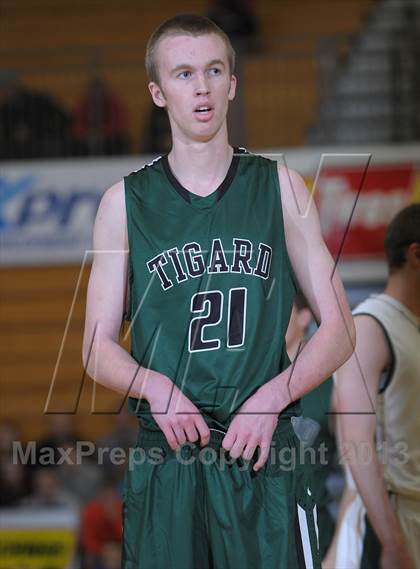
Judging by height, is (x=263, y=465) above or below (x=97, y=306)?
below

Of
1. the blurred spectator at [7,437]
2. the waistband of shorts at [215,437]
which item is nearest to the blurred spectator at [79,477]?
the blurred spectator at [7,437]

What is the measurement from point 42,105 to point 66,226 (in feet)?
4.51

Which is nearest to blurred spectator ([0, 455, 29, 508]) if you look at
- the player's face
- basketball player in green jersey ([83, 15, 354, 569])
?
basketball player in green jersey ([83, 15, 354, 569])

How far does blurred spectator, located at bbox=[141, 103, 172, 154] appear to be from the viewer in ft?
41.0

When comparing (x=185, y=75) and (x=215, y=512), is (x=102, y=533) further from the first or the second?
(x=185, y=75)

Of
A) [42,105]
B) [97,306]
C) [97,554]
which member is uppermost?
[42,105]

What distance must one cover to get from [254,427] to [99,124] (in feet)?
32.8

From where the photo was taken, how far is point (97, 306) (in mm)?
3393

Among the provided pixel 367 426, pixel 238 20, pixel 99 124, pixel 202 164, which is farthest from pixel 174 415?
pixel 238 20

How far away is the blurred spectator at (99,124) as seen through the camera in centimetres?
1280

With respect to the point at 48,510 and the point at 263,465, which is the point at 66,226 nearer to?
the point at 48,510

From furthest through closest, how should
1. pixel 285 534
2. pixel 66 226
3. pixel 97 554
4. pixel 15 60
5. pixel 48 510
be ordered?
pixel 15 60 → pixel 66 226 → pixel 48 510 → pixel 97 554 → pixel 285 534

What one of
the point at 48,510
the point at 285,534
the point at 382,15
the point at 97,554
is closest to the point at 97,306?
the point at 285,534

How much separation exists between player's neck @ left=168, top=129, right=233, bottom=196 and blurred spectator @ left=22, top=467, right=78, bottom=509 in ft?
25.4
